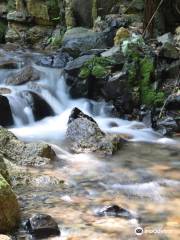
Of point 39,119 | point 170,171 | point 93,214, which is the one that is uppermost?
point 93,214

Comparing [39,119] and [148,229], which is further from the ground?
[148,229]

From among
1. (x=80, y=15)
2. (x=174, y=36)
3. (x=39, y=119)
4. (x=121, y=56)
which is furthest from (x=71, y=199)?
(x=80, y=15)

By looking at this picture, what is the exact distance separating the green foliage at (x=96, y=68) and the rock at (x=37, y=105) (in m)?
1.16

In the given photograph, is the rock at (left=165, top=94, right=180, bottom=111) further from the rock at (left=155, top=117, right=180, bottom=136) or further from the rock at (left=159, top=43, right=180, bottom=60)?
the rock at (left=159, top=43, right=180, bottom=60)

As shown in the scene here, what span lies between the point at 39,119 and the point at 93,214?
5.99 metres

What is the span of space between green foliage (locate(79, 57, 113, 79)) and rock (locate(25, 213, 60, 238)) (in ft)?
23.3

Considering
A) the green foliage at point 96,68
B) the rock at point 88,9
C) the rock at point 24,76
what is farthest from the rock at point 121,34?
the rock at point 88,9

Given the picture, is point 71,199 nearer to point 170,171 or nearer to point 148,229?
point 148,229

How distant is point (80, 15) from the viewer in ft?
58.9

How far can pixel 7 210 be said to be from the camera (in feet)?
15.7

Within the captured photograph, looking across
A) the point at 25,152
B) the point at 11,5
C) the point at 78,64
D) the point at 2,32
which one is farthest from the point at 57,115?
the point at 11,5

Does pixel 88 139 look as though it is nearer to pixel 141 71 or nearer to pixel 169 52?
pixel 141 71

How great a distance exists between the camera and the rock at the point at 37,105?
11211mm

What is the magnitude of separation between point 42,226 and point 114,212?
934 millimetres
